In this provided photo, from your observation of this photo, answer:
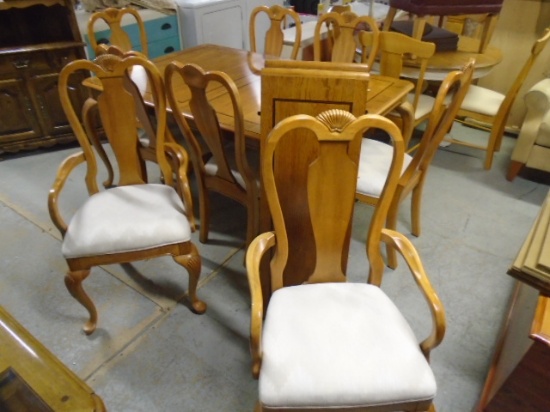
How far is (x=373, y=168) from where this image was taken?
70.5 inches

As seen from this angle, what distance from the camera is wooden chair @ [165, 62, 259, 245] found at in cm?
139

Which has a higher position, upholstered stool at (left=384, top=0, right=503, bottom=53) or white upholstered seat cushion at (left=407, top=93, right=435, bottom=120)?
upholstered stool at (left=384, top=0, right=503, bottom=53)

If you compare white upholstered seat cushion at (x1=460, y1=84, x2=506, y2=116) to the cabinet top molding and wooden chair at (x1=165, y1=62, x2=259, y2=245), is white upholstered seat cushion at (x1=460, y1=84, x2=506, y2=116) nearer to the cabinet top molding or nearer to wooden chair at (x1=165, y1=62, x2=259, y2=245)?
wooden chair at (x1=165, y1=62, x2=259, y2=245)

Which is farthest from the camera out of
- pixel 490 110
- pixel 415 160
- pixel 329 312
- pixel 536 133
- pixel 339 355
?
pixel 490 110

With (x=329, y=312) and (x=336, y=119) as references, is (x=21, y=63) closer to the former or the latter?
(x=336, y=119)

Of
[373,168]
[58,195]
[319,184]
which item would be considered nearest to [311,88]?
[319,184]

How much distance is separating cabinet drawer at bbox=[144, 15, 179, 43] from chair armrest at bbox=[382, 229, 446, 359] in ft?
9.20

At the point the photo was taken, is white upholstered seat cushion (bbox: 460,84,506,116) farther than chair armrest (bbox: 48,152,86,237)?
Yes

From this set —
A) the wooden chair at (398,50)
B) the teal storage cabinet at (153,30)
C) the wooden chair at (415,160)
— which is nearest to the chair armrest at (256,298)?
the wooden chair at (415,160)

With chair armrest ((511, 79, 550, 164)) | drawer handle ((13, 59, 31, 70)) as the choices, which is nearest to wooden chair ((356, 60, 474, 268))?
chair armrest ((511, 79, 550, 164))

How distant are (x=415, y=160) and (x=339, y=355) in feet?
3.21

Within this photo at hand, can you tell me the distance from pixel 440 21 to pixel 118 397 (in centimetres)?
325

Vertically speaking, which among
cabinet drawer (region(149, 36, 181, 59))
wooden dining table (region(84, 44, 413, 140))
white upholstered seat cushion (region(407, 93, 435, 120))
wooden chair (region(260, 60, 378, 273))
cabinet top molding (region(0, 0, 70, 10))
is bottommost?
white upholstered seat cushion (region(407, 93, 435, 120))

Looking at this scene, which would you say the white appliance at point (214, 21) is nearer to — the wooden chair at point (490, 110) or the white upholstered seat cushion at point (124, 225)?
the wooden chair at point (490, 110)
